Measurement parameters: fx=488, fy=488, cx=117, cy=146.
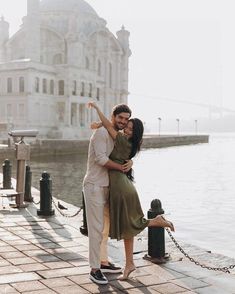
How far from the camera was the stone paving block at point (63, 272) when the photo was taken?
5883mm

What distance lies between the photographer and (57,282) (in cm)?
560

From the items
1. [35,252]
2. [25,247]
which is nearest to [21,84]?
[25,247]

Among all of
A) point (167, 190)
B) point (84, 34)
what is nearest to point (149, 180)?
point (167, 190)

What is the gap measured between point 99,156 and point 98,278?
1393 mm

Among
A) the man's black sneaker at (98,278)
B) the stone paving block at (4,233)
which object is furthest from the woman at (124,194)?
the stone paving block at (4,233)

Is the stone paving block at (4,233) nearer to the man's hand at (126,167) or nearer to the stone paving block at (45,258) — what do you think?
Answer: the stone paving block at (45,258)

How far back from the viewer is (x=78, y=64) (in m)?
74.0

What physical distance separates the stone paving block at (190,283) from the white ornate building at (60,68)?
4815 cm

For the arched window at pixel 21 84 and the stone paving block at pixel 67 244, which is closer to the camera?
the stone paving block at pixel 67 244

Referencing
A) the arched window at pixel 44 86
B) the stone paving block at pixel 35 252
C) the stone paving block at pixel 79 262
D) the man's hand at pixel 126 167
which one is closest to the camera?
the man's hand at pixel 126 167

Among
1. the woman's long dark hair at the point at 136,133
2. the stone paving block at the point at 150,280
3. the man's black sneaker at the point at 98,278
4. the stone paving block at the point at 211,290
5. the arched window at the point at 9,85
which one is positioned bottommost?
the stone paving block at the point at 211,290

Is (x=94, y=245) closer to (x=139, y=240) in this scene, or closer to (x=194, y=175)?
(x=139, y=240)

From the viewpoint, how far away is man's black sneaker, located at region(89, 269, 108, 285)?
18.2ft

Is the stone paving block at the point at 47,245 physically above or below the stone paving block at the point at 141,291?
above
